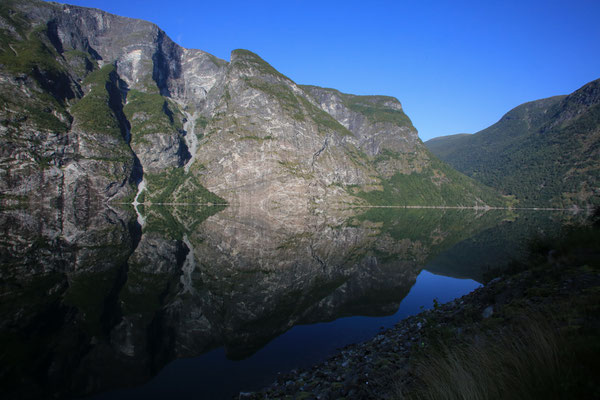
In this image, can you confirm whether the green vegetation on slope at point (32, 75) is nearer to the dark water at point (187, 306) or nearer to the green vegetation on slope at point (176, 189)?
the green vegetation on slope at point (176, 189)

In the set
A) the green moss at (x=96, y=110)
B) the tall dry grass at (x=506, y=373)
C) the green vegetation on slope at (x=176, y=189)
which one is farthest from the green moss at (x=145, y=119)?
the tall dry grass at (x=506, y=373)

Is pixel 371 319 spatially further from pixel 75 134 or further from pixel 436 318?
pixel 75 134

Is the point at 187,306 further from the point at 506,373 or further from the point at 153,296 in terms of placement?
the point at 506,373

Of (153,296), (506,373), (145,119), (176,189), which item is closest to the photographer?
(506,373)

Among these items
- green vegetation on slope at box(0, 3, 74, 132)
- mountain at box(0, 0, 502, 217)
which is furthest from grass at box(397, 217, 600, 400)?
green vegetation on slope at box(0, 3, 74, 132)

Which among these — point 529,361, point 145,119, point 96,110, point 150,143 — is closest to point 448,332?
point 529,361

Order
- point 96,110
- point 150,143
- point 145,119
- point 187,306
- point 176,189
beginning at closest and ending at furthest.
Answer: point 187,306, point 96,110, point 176,189, point 150,143, point 145,119

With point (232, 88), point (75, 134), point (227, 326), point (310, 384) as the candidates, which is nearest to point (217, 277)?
point (227, 326)
